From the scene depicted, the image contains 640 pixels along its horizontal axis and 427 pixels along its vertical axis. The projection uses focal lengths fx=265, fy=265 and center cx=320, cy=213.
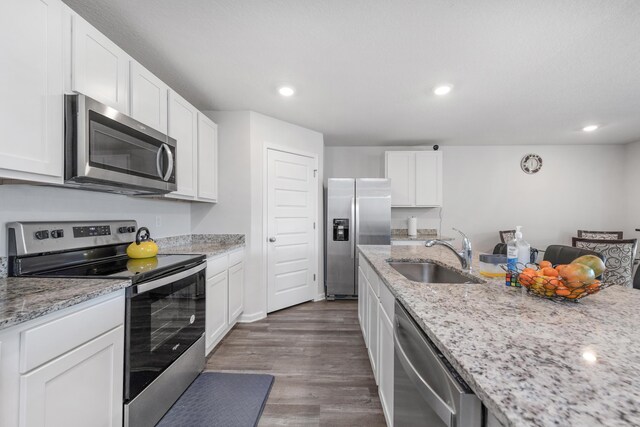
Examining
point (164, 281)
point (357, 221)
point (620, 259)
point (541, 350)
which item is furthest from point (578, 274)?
point (620, 259)

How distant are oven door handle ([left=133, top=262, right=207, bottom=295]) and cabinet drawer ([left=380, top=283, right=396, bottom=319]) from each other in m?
1.24

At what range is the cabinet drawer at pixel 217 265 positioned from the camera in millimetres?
2125

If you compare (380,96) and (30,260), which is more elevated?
(380,96)

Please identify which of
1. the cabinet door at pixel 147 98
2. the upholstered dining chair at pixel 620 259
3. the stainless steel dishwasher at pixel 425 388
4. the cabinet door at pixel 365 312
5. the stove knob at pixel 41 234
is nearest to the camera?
the stainless steel dishwasher at pixel 425 388

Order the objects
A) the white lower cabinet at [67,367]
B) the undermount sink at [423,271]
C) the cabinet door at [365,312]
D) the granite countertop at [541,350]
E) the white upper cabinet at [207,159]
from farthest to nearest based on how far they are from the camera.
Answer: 1. the white upper cabinet at [207,159]
2. the cabinet door at [365,312]
3. the undermount sink at [423,271]
4. the white lower cabinet at [67,367]
5. the granite countertop at [541,350]

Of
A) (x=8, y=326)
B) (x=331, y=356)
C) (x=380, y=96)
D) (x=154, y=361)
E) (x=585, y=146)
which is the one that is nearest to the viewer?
(x=8, y=326)

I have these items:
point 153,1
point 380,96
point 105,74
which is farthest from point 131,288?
point 380,96

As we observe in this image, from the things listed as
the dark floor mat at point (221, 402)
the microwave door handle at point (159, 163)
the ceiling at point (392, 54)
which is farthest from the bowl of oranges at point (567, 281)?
the microwave door handle at point (159, 163)

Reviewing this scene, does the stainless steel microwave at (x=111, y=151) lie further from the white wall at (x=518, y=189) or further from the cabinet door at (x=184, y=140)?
the white wall at (x=518, y=189)

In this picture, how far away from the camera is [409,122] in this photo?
3410 mm

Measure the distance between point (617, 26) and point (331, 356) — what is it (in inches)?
Result: 117

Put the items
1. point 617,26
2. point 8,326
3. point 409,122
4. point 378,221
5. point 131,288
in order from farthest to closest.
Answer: point 378,221, point 409,122, point 617,26, point 131,288, point 8,326

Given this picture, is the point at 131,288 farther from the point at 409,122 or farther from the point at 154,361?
the point at 409,122

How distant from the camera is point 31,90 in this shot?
1.10 m
